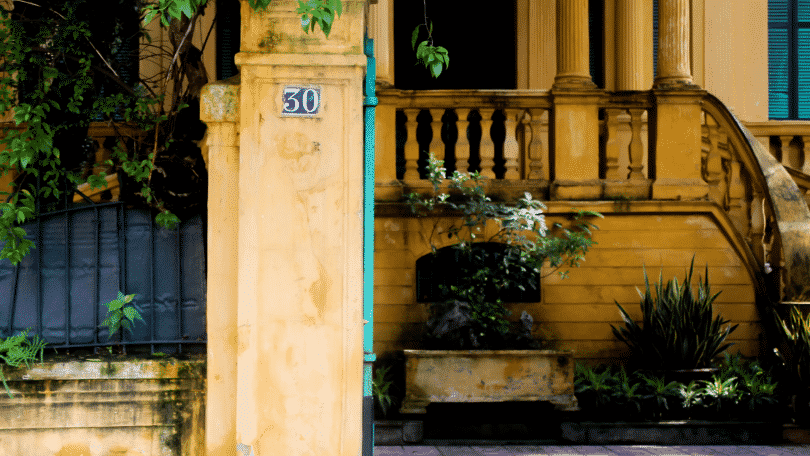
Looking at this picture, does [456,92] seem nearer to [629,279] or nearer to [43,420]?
[629,279]

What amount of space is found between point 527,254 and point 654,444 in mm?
2174

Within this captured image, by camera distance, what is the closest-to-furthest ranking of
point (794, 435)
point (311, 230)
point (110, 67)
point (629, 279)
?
point (311, 230) < point (110, 67) < point (794, 435) < point (629, 279)

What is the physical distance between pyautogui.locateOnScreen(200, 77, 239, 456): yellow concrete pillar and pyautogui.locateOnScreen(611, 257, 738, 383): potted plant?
4774mm

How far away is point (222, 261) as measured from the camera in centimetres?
378

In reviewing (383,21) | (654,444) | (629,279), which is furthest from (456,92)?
(654,444)

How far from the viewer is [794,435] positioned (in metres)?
6.55

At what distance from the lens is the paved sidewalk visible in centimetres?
620

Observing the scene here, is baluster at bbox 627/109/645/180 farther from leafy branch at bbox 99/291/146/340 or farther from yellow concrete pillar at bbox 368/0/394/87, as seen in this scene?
leafy branch at bbox 99/291/146/340

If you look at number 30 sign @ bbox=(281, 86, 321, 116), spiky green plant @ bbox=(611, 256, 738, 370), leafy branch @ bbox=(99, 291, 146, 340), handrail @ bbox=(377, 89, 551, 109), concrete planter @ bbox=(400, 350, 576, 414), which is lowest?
concrete planter @ bbox=(400, 350, 576, 414)

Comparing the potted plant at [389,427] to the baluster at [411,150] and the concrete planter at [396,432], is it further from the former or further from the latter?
the baluster at [411,150]

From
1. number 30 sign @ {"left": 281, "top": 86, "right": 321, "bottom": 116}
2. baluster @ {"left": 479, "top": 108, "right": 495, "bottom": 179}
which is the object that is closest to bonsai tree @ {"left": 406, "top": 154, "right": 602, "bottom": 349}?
baluster @ {"left": 479, "top": 108, "right": 495, "bottom": 179}

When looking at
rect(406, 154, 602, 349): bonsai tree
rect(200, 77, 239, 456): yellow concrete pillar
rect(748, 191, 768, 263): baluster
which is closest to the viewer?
rect(200, 77, 239, 456): yellow concrete pillar

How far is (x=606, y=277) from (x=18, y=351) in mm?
5905

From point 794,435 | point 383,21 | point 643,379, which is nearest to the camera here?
point 794,435
